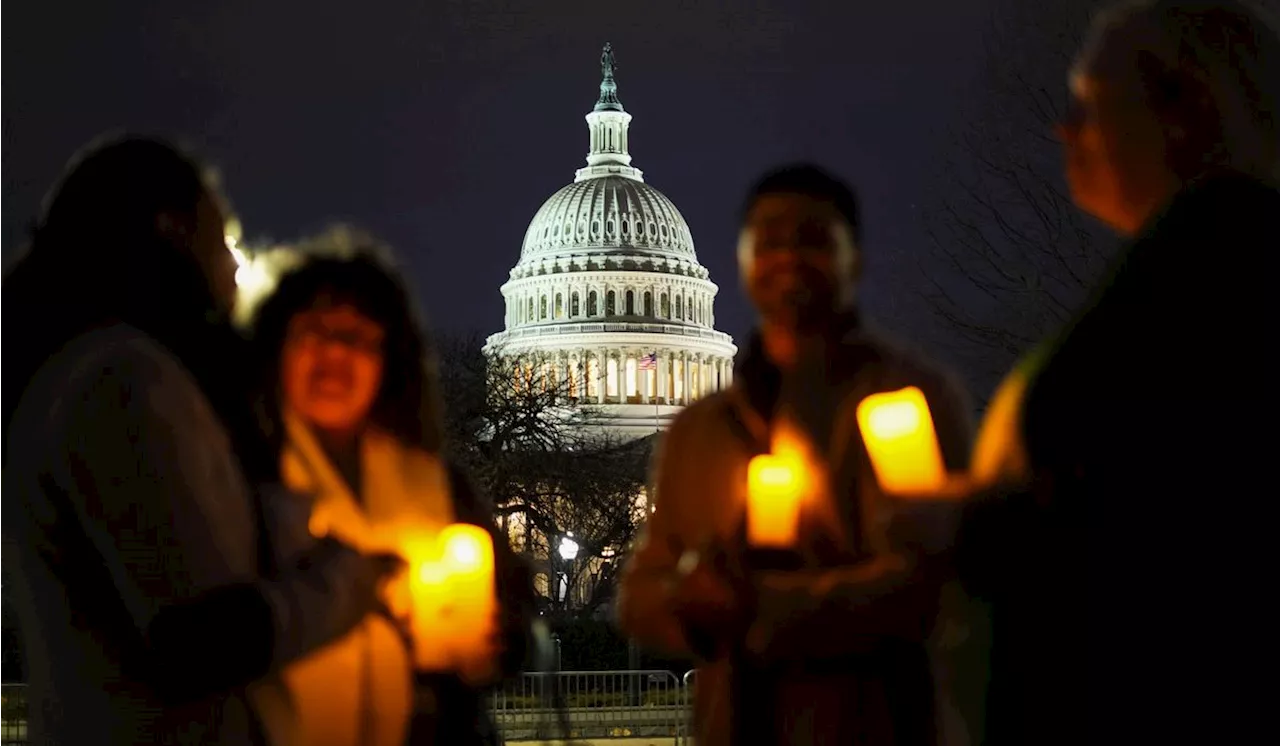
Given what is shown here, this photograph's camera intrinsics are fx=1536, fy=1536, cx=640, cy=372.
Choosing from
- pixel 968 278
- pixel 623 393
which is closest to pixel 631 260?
pixel 623 393

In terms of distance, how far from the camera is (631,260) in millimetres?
100250

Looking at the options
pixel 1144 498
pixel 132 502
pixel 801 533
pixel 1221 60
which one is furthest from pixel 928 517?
pixel 132 502

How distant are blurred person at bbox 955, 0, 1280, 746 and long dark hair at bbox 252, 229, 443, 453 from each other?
184 centimetres

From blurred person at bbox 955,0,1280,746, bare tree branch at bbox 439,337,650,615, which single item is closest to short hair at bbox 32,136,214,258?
blurred person at bbox 955,0,1280,746

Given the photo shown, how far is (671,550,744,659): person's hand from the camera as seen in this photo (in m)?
2.44

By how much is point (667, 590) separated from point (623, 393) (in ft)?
311

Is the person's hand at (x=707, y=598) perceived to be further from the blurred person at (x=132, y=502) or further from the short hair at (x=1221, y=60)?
the short hair at (x=1221, y=60)

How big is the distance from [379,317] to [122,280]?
909mm

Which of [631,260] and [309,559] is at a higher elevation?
[631,260]

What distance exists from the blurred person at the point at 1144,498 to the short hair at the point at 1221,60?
126mm

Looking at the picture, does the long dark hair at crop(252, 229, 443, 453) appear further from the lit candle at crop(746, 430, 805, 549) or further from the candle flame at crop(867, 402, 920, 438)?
the candle flame at crop(867, 402, 920, 438)

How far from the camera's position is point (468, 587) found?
9.25 ft

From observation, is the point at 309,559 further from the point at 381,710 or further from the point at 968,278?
the point at 968,278

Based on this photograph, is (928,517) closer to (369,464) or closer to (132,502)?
(132,502)
